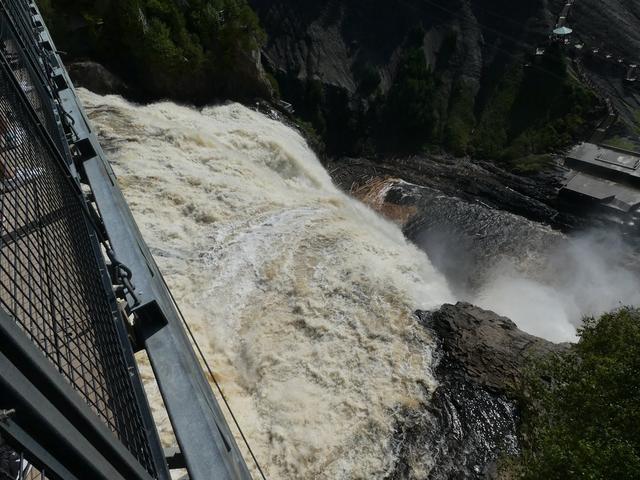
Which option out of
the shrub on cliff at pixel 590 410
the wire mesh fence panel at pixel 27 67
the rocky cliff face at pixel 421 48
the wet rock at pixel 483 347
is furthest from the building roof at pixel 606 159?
the wire mesh fence panel at pixel 27 67

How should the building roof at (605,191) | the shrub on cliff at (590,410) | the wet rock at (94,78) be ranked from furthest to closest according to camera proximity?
1. the building roof at (605,191)
2. the wet rock at (94,78)
3. the shrub on cliff at (590,410)

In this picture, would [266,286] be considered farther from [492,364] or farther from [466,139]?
[466,139]

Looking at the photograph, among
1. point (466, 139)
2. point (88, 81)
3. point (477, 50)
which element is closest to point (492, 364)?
point (88, 81)

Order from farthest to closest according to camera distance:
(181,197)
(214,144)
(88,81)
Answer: (88,81) → (214,144) → (181,197)

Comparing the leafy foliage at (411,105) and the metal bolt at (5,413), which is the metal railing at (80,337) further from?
the leafy foliage at (411,105)

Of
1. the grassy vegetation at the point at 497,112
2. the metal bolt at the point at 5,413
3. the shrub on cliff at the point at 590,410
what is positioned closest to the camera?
the metal bolt at the point at 5,413

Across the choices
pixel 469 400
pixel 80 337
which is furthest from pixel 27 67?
pixel 469 400

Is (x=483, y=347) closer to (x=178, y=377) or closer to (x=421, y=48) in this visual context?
(x=178, y=377)
